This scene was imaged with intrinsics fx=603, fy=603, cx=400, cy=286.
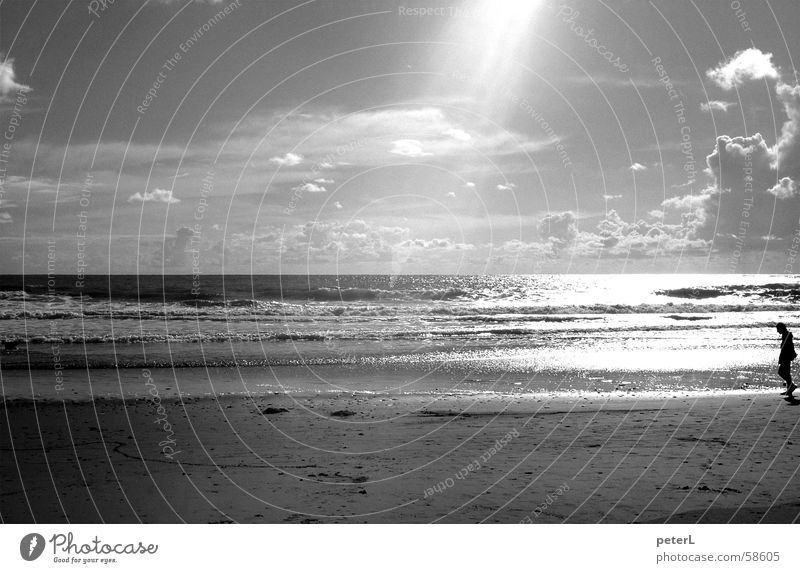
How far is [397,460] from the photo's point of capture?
10.4m

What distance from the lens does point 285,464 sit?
398 inches

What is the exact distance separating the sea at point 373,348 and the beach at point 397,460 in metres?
2.81

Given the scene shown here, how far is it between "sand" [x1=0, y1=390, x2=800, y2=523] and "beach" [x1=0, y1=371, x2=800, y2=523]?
0.11 ft

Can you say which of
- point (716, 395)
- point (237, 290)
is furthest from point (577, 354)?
point (237, 290)

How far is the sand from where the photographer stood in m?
8.24

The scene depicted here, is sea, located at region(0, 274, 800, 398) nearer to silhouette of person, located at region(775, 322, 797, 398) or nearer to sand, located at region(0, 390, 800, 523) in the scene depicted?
silhouette of person, located at region(775, 322, 797, 398)

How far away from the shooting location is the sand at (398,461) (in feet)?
27.0

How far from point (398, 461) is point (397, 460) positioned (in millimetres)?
65
